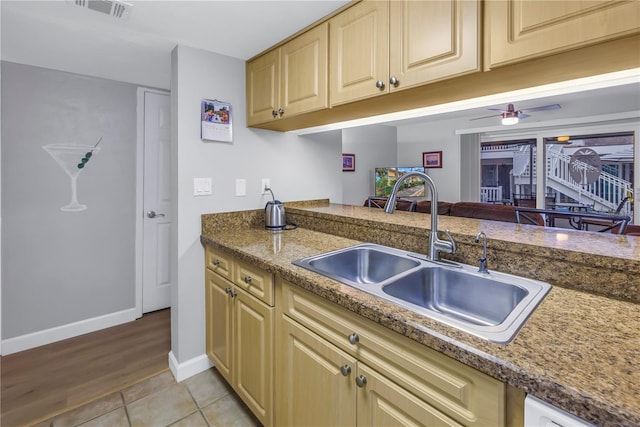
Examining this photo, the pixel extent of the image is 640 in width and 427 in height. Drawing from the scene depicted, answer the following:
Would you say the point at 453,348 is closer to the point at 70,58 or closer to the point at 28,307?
the point at 70,58

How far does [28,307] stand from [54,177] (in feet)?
3.19

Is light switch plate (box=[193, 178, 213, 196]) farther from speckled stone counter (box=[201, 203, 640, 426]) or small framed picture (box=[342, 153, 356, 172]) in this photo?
small framed picture (box=[342, 153, 356, 172])

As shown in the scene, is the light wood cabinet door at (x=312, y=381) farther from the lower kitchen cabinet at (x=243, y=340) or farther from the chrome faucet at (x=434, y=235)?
the chrome faucet at (x=434, y=235)

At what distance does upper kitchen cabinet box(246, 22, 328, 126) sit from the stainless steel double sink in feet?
2.71

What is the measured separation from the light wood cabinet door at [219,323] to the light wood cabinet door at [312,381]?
1.64 ft

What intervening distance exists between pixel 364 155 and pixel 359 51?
458cm

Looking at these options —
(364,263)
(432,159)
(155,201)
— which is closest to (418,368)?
(364,263)

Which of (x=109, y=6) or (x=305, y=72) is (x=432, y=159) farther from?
(x=109, y=6)

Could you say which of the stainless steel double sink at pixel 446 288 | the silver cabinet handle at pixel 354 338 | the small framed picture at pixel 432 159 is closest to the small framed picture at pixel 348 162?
the small framed picture at pixel 432 159

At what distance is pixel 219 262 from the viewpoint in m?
1.81

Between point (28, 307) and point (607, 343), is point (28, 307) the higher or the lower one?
the lower one

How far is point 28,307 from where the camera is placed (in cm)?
A: 229

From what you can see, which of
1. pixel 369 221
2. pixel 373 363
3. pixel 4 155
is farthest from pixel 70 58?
pixel 373 363

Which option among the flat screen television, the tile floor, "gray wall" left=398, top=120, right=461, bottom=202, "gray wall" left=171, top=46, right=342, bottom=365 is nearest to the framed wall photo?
"gray wall" left=171, top=46, right=342, bottom=365
